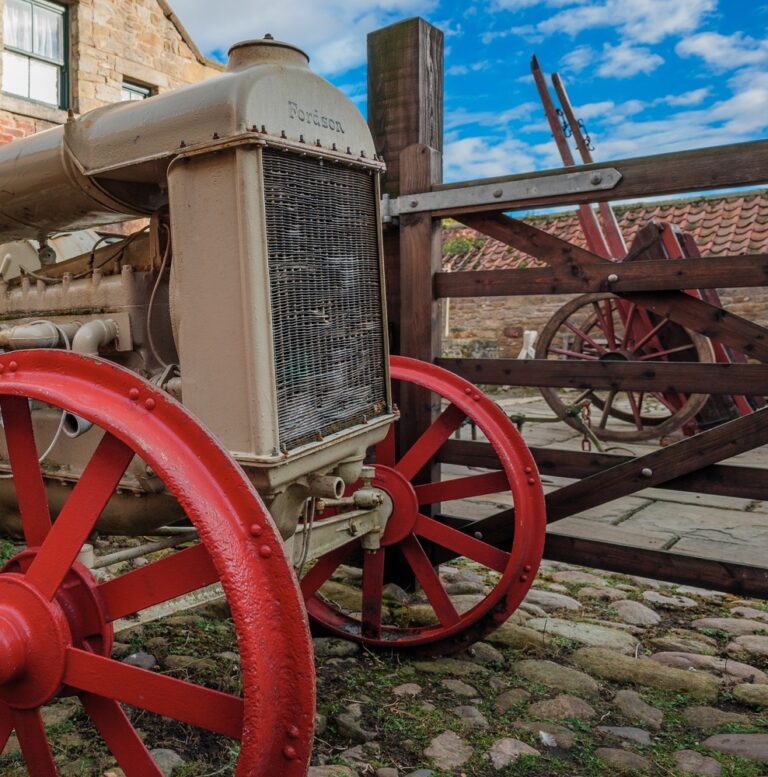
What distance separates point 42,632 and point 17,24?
990 cm

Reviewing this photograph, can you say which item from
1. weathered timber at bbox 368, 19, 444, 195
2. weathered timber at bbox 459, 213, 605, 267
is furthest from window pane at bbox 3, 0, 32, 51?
weathered timber at bbox 459, 213, 605, 267

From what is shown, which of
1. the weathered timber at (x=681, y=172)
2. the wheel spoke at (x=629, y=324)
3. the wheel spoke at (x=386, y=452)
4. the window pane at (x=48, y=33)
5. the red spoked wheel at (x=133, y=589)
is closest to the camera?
the red spoked wheel at (x=133, y=589)

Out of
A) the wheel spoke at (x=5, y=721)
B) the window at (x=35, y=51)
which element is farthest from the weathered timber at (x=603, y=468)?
the window at (x=35, y=51)

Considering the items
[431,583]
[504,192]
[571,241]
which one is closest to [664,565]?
[431,583]

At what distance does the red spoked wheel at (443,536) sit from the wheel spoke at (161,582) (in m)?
1.30

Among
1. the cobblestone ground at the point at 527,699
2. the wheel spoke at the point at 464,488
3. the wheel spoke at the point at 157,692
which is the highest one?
the wheel spoke at the point at 464,488

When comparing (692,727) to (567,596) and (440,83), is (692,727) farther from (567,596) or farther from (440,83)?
(440,83)

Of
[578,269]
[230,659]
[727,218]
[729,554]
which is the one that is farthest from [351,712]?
[727,218]

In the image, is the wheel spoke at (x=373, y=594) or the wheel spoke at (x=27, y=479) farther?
the wheel spoke at (x=373, y=594)

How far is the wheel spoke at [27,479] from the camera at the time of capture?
1.65 m

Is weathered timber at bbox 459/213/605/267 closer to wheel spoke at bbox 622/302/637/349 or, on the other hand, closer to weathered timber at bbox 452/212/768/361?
weathered timber at bbox 452/212/768/361

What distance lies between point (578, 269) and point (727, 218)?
Result: 1003 centimetres

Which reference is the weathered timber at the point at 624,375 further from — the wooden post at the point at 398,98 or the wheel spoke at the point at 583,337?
the wheel spoke at the point at 583,337

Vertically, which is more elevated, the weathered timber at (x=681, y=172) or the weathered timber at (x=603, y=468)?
the weathered timber at (x=681, y=172)
